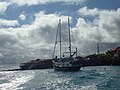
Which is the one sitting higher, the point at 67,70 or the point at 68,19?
the point at 68,19

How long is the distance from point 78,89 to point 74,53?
308 feet

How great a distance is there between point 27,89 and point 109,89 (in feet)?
48.0

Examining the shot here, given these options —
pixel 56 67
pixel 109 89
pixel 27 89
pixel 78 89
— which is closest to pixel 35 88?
pixel 27 89

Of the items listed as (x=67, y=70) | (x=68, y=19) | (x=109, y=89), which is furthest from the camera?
(x=68, y=19)

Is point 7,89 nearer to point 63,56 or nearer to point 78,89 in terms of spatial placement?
point 78,89

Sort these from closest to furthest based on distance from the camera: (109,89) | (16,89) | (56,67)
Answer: (109,89) < (16,89) < (56,67)

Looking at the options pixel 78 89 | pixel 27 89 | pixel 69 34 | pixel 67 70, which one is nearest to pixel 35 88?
pixel 27 89

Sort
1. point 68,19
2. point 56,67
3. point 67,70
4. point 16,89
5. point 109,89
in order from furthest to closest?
point 68,19
point 56,67
point 67,70
point 16,89
point 109,89

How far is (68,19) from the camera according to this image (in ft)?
470

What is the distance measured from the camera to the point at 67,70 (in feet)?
408

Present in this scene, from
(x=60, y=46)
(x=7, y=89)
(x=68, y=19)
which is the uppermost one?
(x=68, y=19)

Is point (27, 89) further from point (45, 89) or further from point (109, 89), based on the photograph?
point (109, 89)

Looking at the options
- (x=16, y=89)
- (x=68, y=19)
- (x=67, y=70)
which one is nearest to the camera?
(x=16, y=89)

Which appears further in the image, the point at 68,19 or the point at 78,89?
the point at 68,19
